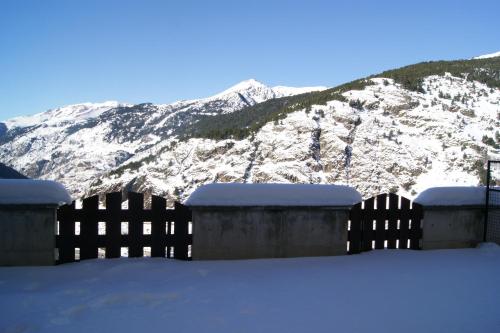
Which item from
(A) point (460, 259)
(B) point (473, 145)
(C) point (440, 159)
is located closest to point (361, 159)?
(C) point (440, 159)

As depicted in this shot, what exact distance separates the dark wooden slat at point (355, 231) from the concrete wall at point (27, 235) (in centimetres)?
451

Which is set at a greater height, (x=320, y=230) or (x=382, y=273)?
(x=320, y=230)

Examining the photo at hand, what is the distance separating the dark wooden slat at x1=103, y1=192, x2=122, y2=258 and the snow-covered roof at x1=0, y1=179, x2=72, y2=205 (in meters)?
0.67

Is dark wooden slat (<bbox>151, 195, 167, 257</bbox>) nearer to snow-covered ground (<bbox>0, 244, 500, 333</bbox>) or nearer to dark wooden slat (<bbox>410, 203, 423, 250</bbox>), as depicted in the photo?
snow-covered ground (<bbox>0, 244, 500, 333</bbox>)

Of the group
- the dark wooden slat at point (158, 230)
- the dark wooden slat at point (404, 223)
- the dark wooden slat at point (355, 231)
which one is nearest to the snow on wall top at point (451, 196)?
the dark wooden slat at point (404, 223)

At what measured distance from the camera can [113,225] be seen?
5684 millimetres

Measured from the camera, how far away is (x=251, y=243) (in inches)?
233

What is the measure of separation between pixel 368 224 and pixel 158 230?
346 centimetres

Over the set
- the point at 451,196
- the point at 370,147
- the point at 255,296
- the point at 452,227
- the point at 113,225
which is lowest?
the point at 255,296

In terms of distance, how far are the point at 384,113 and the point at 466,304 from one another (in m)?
50.3

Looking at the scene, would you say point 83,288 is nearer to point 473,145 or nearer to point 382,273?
point 382,273

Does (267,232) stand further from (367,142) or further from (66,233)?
(367,142)

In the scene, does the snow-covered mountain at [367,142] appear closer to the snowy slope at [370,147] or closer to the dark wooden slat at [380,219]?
the snowy slope at [370,147]

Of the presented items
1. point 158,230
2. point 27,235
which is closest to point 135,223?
point 158,230
